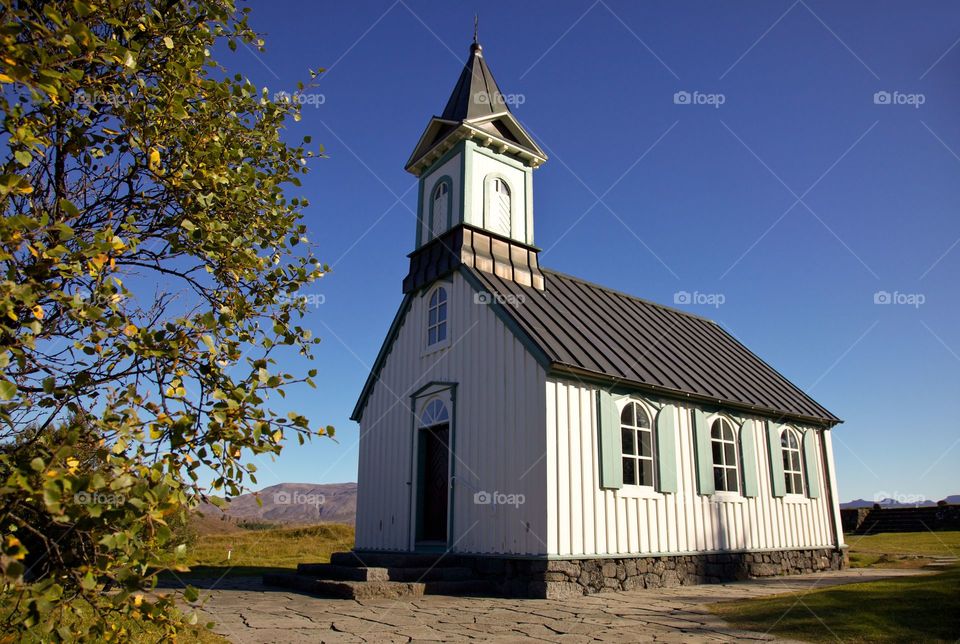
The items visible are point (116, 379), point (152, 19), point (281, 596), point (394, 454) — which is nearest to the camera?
point (116, 379)

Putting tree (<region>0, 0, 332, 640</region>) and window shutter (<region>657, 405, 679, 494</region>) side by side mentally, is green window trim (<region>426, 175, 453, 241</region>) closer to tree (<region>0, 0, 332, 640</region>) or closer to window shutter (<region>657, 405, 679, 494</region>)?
window shutter (<region>657, 405, 679, 494</region>)

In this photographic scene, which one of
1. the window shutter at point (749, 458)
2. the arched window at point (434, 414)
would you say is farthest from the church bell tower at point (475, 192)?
the window shutter at point (749, 458)

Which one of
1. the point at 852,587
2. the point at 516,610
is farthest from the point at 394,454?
the point at 852,587

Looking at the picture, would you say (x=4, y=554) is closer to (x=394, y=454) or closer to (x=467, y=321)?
(x=467, y=321)

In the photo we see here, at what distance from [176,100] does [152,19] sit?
2.39 ft

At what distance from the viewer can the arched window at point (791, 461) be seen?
616 inches

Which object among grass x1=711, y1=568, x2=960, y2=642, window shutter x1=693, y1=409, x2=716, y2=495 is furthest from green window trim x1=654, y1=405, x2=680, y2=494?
grass x1=711, y1=568, x2=960, y2=642

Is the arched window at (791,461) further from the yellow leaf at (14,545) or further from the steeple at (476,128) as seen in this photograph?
the yellow leaf at (14,545)

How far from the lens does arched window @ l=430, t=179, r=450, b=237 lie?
14828 mm

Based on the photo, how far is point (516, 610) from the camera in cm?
869

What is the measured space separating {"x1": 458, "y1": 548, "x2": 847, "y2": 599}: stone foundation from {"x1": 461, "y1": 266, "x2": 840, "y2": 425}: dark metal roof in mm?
3138

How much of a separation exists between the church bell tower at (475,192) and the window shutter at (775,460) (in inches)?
260

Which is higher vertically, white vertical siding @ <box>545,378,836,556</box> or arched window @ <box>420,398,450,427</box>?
arched window @ <box>420,398,450,427</box>

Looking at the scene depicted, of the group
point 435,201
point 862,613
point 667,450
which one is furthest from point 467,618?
point 435,201
